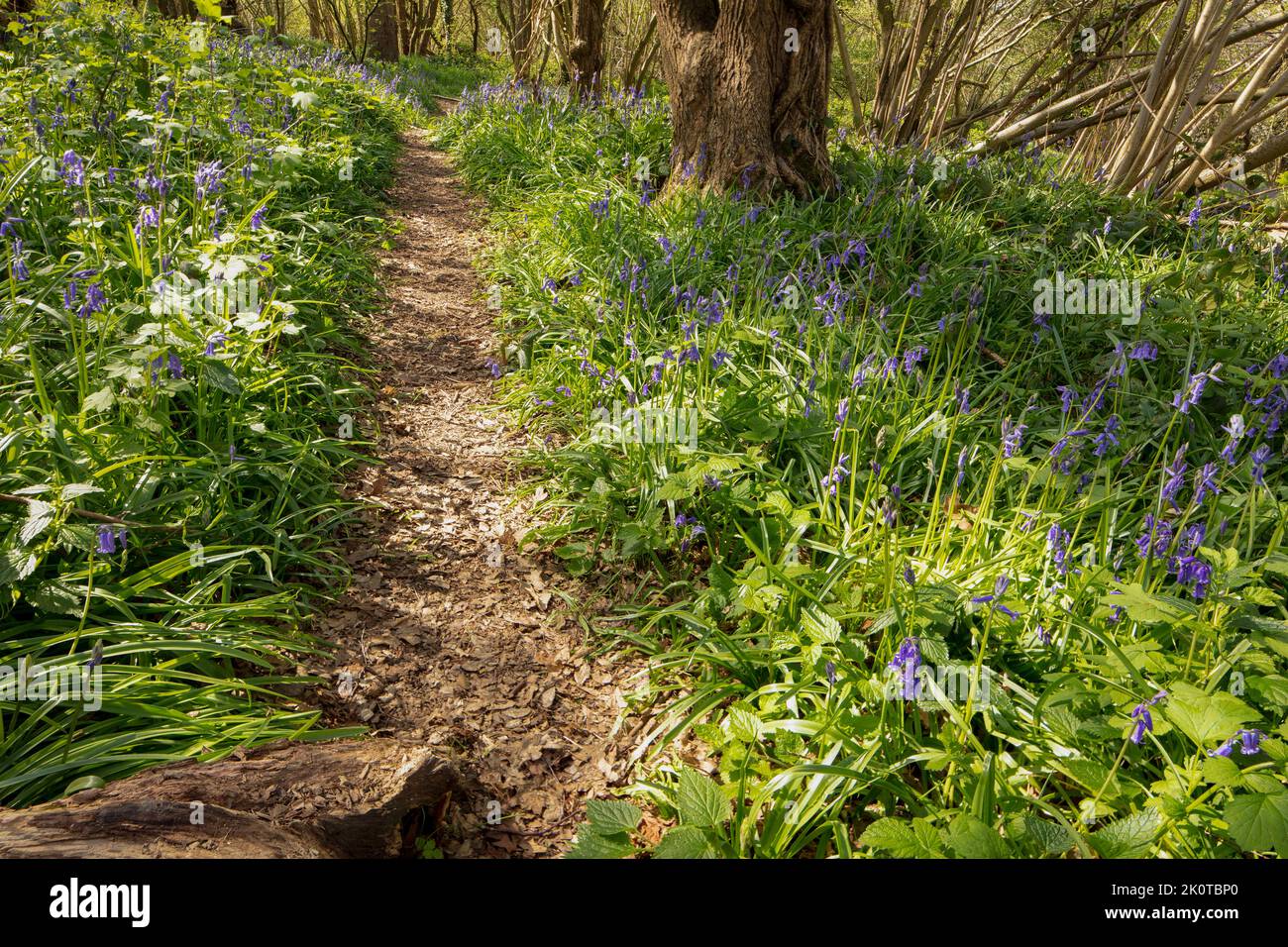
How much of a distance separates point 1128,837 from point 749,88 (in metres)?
5.07

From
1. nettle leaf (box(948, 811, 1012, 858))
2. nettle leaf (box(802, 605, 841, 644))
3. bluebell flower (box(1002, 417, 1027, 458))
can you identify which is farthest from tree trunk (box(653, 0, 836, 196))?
nettle leaf (box(948, 811, 1012, 858))

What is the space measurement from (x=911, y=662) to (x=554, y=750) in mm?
1089

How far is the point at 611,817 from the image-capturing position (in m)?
1.76

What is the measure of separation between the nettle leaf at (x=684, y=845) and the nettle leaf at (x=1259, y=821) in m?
1.01

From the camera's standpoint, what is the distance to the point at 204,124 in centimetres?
518

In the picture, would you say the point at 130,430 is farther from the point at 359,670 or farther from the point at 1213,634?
the point at 1213,634

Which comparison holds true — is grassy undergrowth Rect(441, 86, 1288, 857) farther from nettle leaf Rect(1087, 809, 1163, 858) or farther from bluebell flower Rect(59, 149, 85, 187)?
bluebell flower Rect(59, 149, 85, 187)

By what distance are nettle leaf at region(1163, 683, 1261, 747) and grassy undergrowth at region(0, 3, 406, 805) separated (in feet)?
6.83

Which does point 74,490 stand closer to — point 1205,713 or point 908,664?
point 908,664

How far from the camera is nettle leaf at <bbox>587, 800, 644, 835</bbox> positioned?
174 centimetres

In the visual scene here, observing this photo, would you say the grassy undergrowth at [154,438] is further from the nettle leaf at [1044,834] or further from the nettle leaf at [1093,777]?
the nettle leaf at [1093,777]

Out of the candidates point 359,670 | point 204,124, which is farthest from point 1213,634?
point 204,124

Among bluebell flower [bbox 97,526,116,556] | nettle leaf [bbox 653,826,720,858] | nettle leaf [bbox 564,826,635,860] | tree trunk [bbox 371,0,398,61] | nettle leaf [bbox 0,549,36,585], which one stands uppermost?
tree trunk [bbox 371,0,398,61]

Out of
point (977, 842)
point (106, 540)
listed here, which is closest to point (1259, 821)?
point (977, 842)
